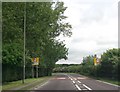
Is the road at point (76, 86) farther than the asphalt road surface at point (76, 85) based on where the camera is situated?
No

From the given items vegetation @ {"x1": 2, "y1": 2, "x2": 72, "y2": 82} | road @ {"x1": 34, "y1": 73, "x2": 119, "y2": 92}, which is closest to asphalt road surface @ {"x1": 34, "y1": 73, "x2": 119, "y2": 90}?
road @ {"x1": 34, "y1": 73, "x2": 119, "y2": 92}

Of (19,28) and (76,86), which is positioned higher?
(19,28)

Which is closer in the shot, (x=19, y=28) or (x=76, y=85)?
(x=19, y=28)

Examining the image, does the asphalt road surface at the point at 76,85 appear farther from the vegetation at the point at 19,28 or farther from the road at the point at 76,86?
the vegetation at the point at 19,28

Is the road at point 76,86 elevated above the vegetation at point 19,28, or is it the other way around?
the vegetation at point 19,28

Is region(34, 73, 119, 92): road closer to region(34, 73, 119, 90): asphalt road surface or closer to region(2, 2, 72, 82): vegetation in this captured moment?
region(34, 73, 119, 90): asphalt road surface

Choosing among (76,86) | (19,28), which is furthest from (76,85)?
(19,28)

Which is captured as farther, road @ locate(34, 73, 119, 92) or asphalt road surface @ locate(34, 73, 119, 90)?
asphalt road surface @ locate(34, 73, 119, 90)

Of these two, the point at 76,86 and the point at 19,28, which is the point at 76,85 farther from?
the point at 19,28

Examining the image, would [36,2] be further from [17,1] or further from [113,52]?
[113,52]

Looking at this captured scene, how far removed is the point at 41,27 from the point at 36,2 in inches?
204

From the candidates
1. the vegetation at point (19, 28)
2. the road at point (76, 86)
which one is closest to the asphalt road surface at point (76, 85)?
the road at point (76, 86)

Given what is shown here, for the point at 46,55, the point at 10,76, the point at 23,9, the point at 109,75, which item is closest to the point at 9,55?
the point at 23,9

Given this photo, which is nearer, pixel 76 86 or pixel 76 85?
pixel 76 86
